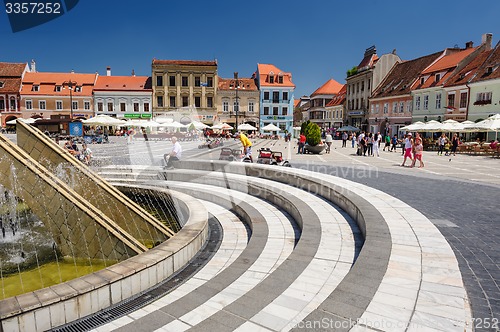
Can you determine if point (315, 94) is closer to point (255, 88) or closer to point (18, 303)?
point (255, 88)

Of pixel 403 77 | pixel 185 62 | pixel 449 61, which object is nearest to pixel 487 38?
pixel 449 61

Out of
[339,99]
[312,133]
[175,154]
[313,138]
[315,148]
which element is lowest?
[315,148]

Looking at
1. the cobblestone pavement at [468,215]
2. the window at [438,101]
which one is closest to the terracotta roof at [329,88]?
the window at [438,101]

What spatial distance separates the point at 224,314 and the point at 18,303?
2.01 m

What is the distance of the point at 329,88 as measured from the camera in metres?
72.0

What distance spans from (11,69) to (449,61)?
206ft

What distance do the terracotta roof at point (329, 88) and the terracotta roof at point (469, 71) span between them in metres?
35.8

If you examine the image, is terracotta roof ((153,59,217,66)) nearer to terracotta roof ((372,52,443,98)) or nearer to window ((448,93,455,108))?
terracotta roof ((372,52,443,98))

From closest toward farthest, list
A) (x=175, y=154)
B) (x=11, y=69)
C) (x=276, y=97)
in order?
(x=175, y=154)
(x=11, y=69)
(x=276, y=97)

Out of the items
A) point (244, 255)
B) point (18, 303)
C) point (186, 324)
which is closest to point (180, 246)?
point (244, 255)

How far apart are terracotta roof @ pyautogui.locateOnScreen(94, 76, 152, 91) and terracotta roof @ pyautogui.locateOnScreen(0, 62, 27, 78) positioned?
1137 cm

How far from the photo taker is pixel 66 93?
5147cm

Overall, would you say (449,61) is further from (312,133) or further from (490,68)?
(312,133)

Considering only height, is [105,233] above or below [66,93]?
below
